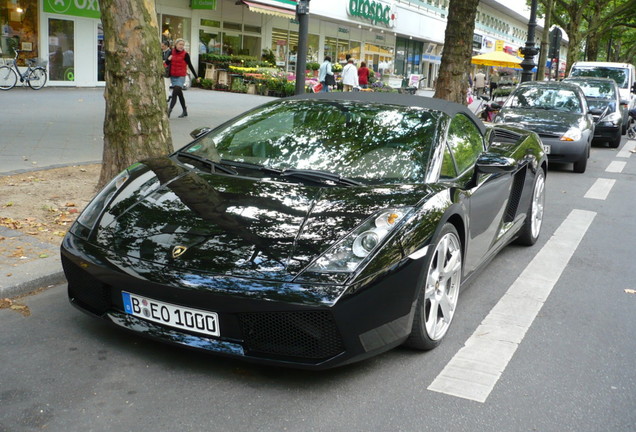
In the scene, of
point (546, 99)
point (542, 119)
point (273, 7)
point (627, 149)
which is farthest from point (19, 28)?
point (627, 149)

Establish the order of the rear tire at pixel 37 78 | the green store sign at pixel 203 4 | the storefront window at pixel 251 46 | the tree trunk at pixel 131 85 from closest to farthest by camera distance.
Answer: the tree trunk at pixel 131 85 < the rear tire at pixel 37 78 < the green store sign at pixel 203 4 < the storefront window at pixel 251 46

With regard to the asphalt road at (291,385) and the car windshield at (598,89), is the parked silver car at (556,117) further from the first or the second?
the asphalt road at (291,385)

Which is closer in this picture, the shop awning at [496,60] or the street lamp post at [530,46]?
the street lamp post at [530,46]

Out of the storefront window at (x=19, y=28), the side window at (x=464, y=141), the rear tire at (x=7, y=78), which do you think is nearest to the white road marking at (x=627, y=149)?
the side window at (x=464, y=141)

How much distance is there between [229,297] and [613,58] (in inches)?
3074

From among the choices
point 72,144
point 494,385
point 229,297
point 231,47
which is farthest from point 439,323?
point 231,47

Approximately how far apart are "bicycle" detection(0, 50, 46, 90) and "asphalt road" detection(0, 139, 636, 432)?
16987mm

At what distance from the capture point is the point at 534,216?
254 inches

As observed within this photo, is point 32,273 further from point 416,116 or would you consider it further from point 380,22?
point 380,22

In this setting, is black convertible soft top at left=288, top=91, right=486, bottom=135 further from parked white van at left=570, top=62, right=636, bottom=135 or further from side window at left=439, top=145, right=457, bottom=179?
parked white van at left=570, top=62, right=636, bottom=135

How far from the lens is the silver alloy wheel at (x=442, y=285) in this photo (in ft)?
12.4

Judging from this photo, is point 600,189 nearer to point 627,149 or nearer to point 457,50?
point 457,50

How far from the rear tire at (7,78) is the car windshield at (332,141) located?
1680cm

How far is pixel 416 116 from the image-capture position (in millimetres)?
4625
